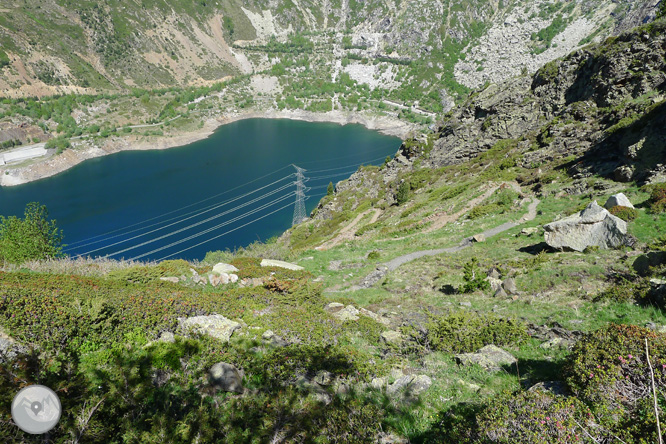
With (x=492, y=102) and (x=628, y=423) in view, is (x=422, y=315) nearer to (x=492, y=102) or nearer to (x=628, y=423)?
(x=628, y=423)

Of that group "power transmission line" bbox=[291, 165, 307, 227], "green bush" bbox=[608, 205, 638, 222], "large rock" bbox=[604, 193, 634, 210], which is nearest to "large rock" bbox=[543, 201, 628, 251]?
"green bush" bbox=[608, 205, 638, 222]

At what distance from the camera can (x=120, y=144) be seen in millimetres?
150250

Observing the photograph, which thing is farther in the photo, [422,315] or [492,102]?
[492,102]

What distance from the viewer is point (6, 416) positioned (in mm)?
5609

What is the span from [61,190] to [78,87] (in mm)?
108253

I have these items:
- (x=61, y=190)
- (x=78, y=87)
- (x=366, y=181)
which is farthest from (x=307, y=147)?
(x=78, y=87)

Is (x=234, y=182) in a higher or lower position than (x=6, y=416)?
lower

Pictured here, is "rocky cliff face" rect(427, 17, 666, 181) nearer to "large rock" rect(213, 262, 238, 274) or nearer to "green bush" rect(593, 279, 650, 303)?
"green bush" rect(593, 279, 650, 303)


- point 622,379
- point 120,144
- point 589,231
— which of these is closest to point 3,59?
point 120,144

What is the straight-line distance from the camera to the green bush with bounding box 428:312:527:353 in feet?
37.9

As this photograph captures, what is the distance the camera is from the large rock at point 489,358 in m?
9.95

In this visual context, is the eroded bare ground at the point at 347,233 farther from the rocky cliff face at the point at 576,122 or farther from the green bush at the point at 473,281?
the green bush at the point at 473,281

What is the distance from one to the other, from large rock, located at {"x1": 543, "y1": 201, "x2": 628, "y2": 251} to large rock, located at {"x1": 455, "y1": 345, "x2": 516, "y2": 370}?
12.2m

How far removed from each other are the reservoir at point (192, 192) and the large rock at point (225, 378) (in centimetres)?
7498
